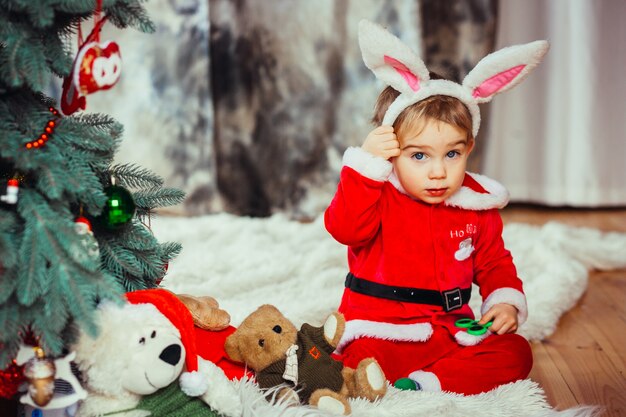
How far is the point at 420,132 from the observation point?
4.09 feet

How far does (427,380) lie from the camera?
123cm

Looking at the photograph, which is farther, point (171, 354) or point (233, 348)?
point (233, 348)

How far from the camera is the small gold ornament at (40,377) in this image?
35.7 inches

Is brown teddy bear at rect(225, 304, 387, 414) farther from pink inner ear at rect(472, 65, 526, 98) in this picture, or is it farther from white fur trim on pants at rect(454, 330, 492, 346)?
pink inner ear at rect(472, 65, 526, 98)

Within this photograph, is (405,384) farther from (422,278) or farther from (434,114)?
(434,114)

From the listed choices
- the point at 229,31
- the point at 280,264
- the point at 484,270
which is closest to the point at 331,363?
the point at 484,270

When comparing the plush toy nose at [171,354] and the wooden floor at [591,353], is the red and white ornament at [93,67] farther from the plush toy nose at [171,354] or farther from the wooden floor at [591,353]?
the wooden floor at [591,353]

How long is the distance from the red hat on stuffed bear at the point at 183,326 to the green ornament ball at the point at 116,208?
10cm

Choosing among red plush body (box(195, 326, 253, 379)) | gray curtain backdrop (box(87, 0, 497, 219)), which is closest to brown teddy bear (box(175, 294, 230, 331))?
red plush body (box(195, 326, 253, 379))

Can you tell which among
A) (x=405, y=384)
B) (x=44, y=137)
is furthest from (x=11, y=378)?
(x=405, y=384)

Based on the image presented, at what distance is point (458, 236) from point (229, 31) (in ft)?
5.02

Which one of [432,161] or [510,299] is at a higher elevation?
[432,161]

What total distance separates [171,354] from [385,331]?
40cm

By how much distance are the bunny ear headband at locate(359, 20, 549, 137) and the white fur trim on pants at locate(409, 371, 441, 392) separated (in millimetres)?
396
